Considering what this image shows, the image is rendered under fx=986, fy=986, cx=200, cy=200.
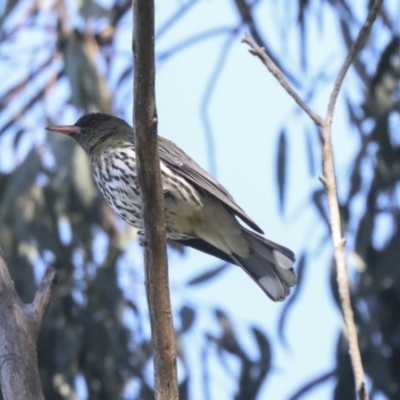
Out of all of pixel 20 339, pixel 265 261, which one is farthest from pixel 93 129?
pixel 20 339

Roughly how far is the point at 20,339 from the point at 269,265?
3.98 ft

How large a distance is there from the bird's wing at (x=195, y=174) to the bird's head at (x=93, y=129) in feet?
1.46

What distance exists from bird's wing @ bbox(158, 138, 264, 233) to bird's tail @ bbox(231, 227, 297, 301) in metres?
0.18

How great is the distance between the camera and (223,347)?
4984 mm

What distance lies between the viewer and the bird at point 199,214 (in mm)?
3447

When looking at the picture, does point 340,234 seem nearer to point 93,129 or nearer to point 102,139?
point 102,139

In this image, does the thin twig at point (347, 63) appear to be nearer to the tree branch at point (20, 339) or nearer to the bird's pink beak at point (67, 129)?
the tree branch at point (20, 339)

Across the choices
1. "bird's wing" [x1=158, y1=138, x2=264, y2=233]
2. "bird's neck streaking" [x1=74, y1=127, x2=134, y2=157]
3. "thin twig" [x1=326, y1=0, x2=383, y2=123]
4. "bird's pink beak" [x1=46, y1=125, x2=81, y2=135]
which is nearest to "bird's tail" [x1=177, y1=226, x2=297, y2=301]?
"bird's wing" [x1=158, y1=138, x2=264, y2=233]

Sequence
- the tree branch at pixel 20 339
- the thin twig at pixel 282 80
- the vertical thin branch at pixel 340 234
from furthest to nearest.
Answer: the thin twig at pixel 282 80, the tree branch at pixel 20 339, the vertical thin branch at pixel 340 234

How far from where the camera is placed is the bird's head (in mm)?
4105

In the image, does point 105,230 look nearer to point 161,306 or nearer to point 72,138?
point 72,138

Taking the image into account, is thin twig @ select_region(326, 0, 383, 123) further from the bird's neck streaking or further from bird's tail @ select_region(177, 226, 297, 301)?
the bird's neck streaking

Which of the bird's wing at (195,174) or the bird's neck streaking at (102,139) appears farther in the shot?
the bird's neck streaking at (102,139)

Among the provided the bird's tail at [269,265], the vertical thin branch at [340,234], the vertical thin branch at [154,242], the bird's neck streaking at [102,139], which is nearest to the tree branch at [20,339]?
the vertical thin branch at [154,242]
